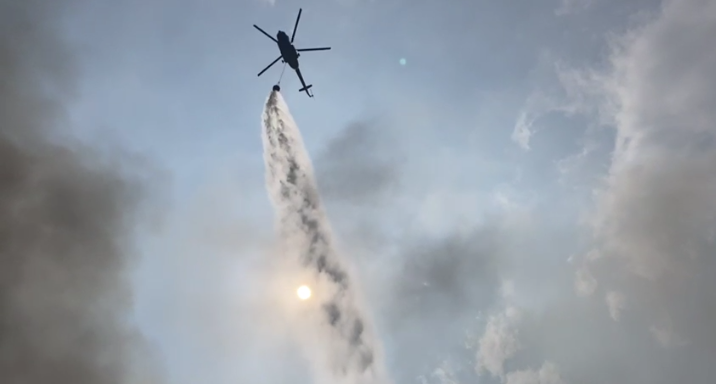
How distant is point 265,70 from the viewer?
66.2 m

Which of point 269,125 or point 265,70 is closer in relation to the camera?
point 265,70

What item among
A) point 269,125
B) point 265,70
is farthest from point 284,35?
point 269,125

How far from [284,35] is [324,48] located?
267 inches

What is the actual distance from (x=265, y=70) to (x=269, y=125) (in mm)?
10424

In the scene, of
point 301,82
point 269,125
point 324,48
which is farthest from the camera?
point 269,125

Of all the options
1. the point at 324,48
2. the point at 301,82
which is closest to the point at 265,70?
the point at 301,82

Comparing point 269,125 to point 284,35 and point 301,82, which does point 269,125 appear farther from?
point 284,35

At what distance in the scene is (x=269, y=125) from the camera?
242 ft

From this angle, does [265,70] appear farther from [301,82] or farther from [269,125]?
[269,125]

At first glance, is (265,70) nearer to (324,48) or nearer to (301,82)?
(301,82)

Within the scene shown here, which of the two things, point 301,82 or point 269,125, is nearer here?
point 301,82

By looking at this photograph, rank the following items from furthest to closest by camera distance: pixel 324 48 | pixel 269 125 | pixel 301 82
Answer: pixel 269 125
pixel 301 82
pixel 324 48

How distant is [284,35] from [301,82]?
752cm

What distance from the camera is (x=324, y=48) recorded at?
6291cm
